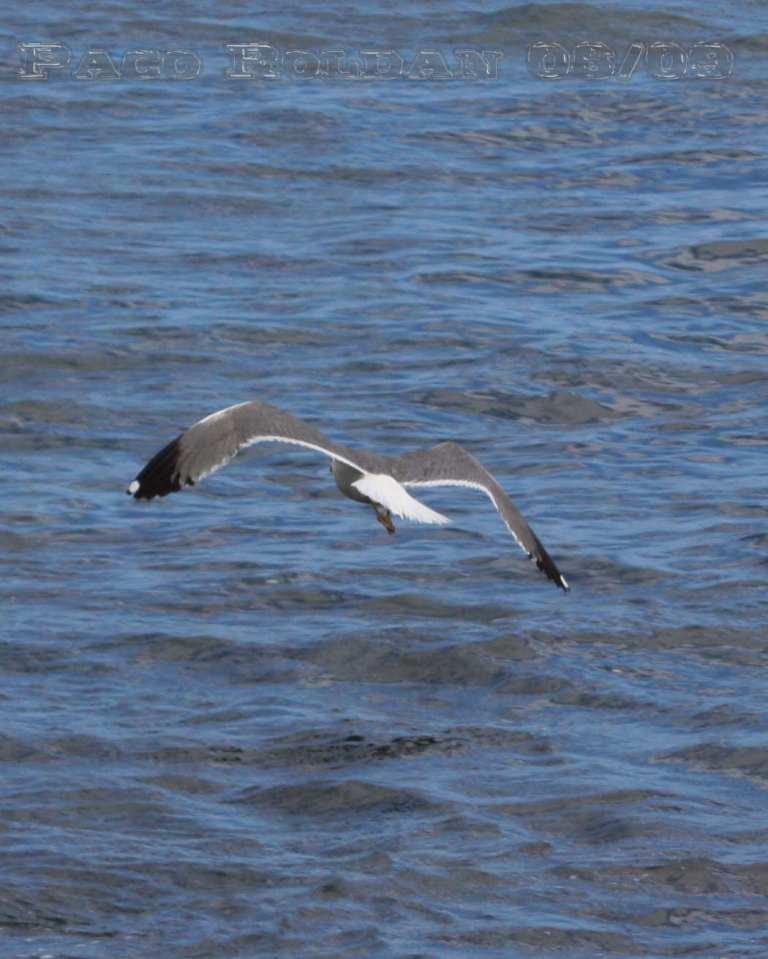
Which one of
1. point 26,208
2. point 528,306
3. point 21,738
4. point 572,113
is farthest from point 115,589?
point 572,113

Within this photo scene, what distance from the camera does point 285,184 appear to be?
1819cm

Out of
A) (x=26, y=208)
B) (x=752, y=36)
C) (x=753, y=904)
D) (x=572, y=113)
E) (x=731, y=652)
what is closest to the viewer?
(x=753, y=904)

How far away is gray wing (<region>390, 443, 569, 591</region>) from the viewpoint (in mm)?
10133

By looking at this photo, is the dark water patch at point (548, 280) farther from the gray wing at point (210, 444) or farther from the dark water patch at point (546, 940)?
the dark water patch at point (546, 940)

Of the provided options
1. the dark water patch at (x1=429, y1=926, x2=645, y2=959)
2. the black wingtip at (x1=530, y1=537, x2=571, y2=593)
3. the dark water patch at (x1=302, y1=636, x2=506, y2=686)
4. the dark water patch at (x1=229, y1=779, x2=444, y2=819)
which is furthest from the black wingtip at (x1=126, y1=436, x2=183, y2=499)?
the dark water patch at (x1=429, y1=926, x2=645, y2=959)

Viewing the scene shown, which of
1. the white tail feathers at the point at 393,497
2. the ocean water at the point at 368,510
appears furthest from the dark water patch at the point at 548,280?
the white tail feathers at the point at 393,497

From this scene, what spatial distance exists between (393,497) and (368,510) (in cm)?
286

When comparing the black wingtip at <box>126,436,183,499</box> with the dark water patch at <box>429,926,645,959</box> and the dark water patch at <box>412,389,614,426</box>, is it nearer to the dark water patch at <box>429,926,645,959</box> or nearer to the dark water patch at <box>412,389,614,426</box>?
the dark water patch at <box>429,926,645,959</box>

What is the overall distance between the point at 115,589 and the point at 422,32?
1174cm

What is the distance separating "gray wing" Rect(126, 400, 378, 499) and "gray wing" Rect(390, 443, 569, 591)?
1.95 ft

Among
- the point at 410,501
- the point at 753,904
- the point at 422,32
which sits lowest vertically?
the point at 753,904

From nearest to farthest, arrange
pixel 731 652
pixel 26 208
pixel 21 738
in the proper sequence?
1. pixel 21 738
2. pixel 731 652
3. pixel 26 208

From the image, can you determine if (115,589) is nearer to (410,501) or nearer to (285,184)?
(410,501)

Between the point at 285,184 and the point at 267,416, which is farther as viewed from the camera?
the point at 285,184
